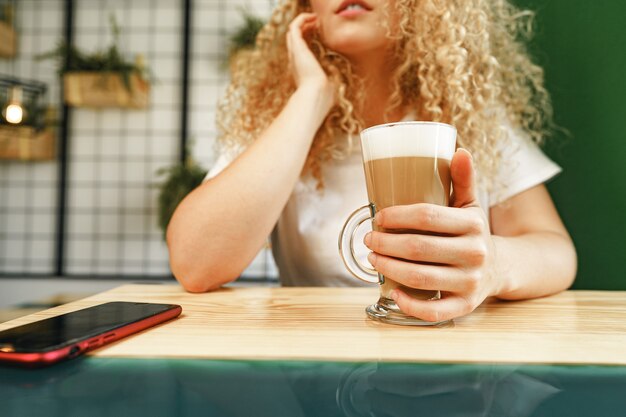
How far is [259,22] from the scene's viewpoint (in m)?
2.91

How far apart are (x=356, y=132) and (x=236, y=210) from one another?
42 cm

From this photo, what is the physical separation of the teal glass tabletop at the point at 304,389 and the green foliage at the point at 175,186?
245 cm

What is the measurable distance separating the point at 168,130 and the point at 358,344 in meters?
2.94

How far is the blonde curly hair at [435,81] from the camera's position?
0.95 m

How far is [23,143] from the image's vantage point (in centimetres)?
297

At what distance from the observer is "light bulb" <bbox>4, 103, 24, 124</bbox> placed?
261 cm

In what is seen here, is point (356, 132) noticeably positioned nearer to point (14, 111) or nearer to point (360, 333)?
point (360, 333)

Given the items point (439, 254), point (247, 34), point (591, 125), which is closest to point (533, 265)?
point (439, 254)

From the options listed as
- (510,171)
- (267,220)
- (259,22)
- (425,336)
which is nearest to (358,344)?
(425,336)

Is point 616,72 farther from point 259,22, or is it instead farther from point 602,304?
point 259,22

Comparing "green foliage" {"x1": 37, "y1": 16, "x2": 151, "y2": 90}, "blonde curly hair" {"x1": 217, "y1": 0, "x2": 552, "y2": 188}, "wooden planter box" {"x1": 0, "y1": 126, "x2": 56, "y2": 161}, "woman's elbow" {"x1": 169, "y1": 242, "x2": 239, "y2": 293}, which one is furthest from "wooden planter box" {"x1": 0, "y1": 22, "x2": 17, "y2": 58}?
"woman's elbow" {"x1": 169, "y1": 242, "x2": 239, "y2": 293}

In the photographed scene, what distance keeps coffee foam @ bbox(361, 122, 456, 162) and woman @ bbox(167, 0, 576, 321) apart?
0.03 meters

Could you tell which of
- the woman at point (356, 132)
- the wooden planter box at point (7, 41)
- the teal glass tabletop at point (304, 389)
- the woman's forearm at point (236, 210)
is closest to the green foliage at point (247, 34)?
the wooden planter box at point (7, 41)

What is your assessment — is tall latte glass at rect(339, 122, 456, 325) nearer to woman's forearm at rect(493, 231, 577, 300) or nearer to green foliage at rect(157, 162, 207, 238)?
woman's forearm at rect(493, 231, 577, 300)
